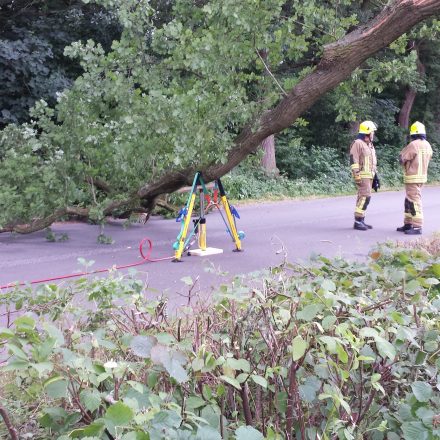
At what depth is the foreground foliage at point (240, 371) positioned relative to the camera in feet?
5.55

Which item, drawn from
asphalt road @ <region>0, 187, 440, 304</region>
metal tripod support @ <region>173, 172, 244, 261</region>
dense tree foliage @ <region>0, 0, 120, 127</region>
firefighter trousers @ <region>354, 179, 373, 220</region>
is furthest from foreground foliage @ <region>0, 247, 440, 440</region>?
dense tree foliage @ <region>0, 0, 120, 127</region>

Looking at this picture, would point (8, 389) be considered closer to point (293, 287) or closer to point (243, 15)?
point (293, 287)

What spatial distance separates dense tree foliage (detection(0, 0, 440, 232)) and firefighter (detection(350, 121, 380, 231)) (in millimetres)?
1013

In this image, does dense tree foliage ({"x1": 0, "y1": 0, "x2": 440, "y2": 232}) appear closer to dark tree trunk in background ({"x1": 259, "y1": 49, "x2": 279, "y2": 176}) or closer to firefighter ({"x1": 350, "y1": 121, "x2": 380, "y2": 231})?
firefighter ({"x1": 350, "y1": 121, "x2": 380, "y2": 231})

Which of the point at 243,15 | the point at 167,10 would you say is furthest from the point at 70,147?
the point at 167,10

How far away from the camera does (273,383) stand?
6.68ft

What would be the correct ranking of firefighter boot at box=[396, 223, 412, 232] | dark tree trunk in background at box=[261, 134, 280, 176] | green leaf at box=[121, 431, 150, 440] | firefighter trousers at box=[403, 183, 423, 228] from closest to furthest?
green leaf at box=[121, 431, 150, 440]
firefighter trousers at box=[403, 183, 423, 228]
firefighter boot at box=[396, 223, 412, 232]
dark tree trunk in background at box=[261, 134, 280, 176]

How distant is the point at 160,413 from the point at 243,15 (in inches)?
279

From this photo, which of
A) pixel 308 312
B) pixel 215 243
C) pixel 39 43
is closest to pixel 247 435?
pixel 308 312

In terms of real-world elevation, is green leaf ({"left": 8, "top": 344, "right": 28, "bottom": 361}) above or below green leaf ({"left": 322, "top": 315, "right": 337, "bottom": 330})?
above

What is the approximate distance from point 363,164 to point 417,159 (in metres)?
0.93

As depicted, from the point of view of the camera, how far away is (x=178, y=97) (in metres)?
7.82

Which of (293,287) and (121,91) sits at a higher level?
(121,91)

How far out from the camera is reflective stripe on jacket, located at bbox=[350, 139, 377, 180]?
10961 millimetres
